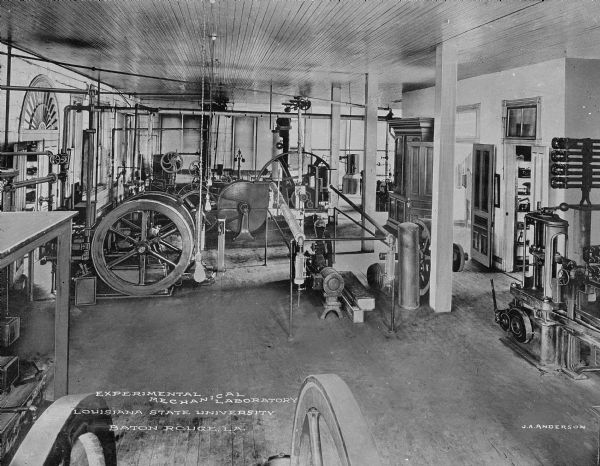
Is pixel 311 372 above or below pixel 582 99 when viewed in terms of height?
below

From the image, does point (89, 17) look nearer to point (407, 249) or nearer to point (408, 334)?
point (407, 249)

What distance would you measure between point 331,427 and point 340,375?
9.63 ft

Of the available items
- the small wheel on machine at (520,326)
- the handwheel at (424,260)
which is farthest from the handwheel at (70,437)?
the handwheel at (424,260)

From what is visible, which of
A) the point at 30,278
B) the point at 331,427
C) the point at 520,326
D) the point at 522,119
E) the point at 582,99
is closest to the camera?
the point at 331,427

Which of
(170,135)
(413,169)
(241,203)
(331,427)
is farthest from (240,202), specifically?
(170,135)

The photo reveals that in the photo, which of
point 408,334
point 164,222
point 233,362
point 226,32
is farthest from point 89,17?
point 164,222

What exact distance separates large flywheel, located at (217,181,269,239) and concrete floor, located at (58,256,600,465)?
2738 millimetres

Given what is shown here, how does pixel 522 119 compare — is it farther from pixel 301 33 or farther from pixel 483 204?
pixel 301 33

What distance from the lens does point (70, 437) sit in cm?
136

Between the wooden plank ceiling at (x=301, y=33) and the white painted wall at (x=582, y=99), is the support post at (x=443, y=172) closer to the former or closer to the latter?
the wooden plank ceiling at (x=301, y=33)

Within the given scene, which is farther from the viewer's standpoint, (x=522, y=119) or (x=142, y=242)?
(x=522, y=119)

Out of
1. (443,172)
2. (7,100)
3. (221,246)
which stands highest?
(7,100)

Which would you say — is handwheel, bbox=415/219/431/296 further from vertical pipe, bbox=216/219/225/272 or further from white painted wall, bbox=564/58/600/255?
vertical pipe, bbox=216/219/225/272

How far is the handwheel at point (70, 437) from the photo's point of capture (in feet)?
4.09
